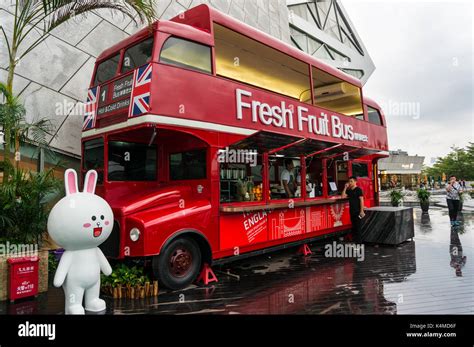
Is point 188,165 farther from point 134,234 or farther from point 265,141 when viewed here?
point 134,234

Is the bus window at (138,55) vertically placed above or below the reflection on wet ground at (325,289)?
above

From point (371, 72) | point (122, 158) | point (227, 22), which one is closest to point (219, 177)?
point (122, 158)

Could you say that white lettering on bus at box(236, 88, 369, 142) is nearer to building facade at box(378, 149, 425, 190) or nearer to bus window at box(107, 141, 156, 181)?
bus window at box(107, 141, 156, 181)

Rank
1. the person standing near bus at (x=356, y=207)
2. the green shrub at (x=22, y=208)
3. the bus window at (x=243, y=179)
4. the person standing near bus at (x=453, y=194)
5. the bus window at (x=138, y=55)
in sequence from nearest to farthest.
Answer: the green shrub at (x=22, y=208)
the bus window at (x=138, y=55)
the bus window at (x=243, y=179)
the person standing near bus at (x=356, y=207)
the person standing near bus at (x=453, y=194)

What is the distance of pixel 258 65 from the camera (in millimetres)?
7715

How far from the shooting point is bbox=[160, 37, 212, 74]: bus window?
5184 millimetres

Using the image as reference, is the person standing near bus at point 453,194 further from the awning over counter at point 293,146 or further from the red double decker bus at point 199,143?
the red double decker bus at point 199,143

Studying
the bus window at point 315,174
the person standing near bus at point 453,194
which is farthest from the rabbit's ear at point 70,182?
the person standing near bus at point 453,194

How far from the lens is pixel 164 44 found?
5125 mm

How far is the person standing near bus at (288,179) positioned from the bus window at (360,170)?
3005mm

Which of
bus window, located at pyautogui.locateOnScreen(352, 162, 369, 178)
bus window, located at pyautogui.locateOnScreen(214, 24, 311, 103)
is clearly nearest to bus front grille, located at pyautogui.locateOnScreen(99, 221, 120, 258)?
bus window, located at pyautogui.locateOnScreen(214, 24, 311, 103)

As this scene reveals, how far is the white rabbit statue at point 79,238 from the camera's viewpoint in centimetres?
384
